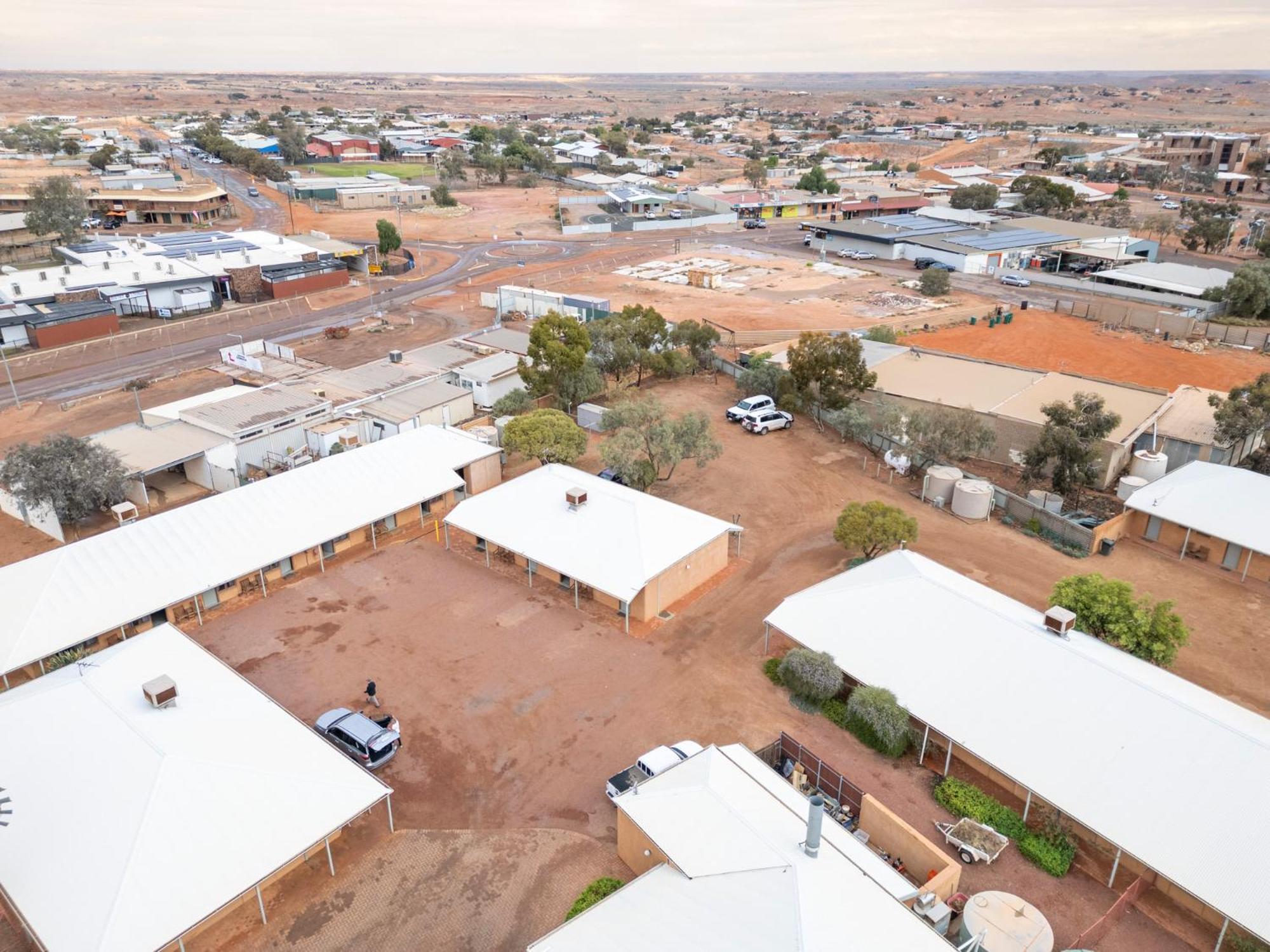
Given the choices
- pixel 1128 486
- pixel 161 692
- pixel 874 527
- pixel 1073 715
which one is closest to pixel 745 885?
pixel 1073 715

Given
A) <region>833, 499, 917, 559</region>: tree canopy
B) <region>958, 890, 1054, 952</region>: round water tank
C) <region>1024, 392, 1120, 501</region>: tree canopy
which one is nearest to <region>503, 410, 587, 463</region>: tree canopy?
<region>833, 499, 917, 559</region>: tree canopy

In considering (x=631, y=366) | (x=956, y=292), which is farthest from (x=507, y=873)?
(x=956, y=292)

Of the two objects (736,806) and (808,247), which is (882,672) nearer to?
(736,806)

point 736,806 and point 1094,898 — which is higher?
Answer: point 736,806

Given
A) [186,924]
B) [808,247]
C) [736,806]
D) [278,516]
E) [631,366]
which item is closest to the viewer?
[186,924]

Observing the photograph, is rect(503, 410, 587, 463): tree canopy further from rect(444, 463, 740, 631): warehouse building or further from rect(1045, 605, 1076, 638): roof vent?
rect(1045, 605, 1076, 638): roof vent

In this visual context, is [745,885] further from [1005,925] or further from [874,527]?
[874,527]

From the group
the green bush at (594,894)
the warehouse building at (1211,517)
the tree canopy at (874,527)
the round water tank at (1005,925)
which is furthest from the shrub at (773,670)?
the warehouse building at (1211,517)
